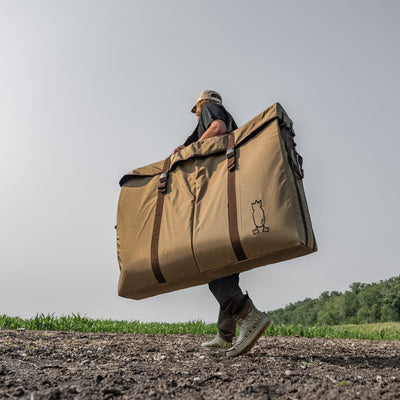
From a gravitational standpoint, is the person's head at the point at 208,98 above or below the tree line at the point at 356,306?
above

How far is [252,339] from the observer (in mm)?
3588

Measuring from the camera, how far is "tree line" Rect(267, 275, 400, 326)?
19.2 meters

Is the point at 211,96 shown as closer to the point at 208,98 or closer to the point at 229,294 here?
the point at 208,98

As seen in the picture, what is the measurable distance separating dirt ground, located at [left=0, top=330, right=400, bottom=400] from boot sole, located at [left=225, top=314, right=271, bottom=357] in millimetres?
69

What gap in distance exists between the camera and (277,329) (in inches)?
313

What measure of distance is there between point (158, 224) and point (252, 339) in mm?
1318

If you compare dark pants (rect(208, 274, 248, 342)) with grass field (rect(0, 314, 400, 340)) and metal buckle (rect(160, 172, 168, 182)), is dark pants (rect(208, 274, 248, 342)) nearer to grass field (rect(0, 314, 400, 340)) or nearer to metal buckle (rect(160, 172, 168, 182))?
metal buckle (rect(160, 172, 168, 182))

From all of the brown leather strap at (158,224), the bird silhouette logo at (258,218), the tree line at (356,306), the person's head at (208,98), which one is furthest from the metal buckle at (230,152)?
the tree line at (356,306)

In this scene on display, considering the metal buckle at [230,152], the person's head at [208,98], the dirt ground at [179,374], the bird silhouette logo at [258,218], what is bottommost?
the dirt ground at [179,374]

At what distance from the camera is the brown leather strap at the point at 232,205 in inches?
129

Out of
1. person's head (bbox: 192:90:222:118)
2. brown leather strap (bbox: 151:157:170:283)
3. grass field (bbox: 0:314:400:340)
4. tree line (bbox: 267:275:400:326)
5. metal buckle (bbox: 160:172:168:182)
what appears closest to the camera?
brown leather strap (bbox: 151:157:170:283)

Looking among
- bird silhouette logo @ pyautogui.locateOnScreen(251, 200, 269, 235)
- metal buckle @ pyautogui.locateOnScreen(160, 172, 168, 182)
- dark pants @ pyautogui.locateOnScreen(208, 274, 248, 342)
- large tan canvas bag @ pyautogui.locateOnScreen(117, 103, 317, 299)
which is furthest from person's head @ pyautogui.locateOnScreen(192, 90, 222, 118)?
dark pants @ pyautogui.locateOnScreen(208, 274, 248, 342)

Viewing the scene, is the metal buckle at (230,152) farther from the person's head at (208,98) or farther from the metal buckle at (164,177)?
the person's head at (208,98)

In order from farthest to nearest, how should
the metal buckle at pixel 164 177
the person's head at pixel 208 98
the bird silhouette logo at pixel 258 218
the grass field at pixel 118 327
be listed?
the grass field at pixel 118 327
the person's head at pixel 208 98
the metal buckle at pixel 164 177
the bird silhouette logo at pixel 258 218
